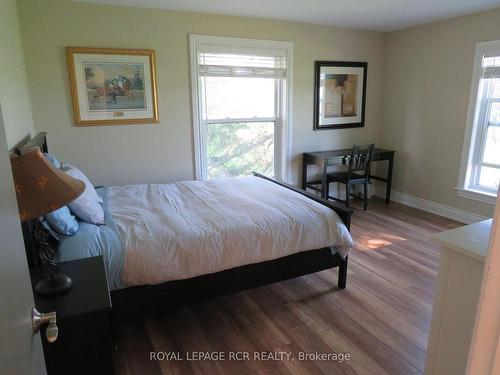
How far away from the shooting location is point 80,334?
4.57 feet

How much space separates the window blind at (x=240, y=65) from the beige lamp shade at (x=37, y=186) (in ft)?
9.07

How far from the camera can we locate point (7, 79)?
2.26m

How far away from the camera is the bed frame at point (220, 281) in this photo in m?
2.00

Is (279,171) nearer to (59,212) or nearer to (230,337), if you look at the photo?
(230,337)

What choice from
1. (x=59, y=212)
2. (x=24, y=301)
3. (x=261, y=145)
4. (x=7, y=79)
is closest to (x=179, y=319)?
(x=59, y=212)

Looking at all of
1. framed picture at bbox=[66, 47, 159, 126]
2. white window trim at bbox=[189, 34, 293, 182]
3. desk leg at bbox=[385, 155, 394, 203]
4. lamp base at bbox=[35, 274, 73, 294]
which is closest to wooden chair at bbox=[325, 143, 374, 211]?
desk leg at bbox=[385, 155, 394, 203]

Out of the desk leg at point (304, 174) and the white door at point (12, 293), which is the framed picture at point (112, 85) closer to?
the desk leg at point (304, 174)

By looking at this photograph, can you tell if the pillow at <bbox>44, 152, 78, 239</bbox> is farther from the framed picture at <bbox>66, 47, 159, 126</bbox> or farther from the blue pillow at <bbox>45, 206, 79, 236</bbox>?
the framed picture at <bbox>66, 47, 159, 126</bbox>

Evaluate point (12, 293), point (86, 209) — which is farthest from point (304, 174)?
point (12, 293)

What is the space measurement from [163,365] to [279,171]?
2.98 meters

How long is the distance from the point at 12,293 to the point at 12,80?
7.58ft

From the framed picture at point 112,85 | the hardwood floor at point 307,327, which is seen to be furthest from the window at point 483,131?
the framed picture at point 112,85

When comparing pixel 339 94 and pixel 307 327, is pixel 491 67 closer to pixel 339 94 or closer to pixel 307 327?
pixel 339 94

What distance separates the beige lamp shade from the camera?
4.03 feet
